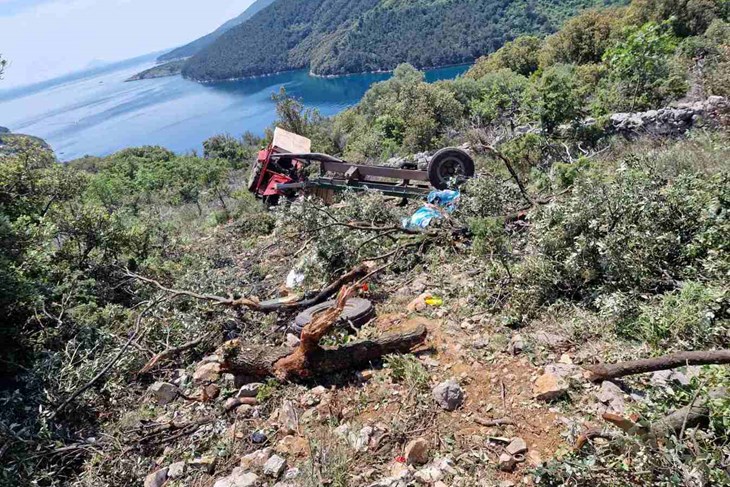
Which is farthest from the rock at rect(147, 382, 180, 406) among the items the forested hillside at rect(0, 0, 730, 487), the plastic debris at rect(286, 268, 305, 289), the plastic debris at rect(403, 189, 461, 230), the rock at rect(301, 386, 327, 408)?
the plastic debris at rect(403, 189, 461, 230)

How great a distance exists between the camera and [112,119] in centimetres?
8806

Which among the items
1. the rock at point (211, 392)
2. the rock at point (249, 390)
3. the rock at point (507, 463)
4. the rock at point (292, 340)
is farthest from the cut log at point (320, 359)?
the rock at point (507, 463)

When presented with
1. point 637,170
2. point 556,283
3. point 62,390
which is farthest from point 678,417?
point 62,390

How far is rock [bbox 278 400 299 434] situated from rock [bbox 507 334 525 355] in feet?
5.67

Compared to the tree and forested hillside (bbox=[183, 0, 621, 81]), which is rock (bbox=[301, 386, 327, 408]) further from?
forested hillside (bbox=[183, 0, 621, 81])

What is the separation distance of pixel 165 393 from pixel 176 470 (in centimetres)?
102

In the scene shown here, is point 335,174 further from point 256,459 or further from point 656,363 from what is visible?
point 656,363

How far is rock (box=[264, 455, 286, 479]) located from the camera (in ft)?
8.97

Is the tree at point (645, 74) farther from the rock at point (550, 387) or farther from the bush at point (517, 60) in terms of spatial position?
the bush at point (517, 60)

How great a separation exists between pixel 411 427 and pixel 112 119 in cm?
10338

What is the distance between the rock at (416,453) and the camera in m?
2.61

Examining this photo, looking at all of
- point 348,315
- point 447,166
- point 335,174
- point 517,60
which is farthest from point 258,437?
point 517,60

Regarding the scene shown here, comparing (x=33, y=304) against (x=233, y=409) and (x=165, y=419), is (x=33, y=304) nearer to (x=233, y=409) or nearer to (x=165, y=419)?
(x=165, y=419)

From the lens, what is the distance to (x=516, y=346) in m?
3.36
